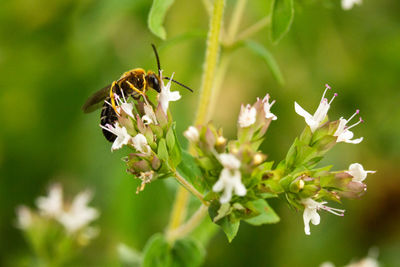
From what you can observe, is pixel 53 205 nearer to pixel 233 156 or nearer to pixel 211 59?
pixel 211 59

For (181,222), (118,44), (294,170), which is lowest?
(294,170)

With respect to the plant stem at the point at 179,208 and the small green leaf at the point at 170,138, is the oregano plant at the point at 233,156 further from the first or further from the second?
the plant stem at the point at 179,208

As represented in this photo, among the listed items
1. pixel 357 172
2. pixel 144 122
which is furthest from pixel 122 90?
pixel 357 172

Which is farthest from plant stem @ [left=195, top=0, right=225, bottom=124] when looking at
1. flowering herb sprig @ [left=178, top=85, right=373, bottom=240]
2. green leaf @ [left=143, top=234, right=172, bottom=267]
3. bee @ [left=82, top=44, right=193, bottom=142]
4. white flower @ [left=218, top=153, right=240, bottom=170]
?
white flower @ [left=218, top=153, right=240, bottom=170]

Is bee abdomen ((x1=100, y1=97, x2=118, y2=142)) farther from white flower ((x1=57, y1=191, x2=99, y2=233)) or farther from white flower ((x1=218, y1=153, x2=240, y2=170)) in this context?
white flower ((x1=57, y1=191, x2=99, y2=233))

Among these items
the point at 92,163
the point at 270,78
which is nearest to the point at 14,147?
the point at 92,163

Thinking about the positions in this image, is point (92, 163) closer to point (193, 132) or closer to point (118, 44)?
point (118, 44)
